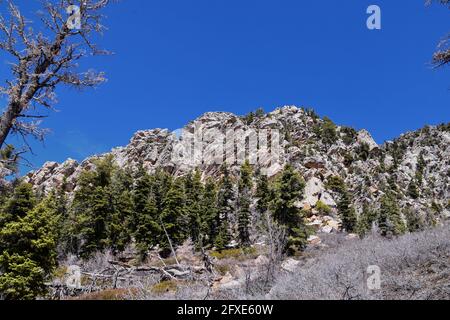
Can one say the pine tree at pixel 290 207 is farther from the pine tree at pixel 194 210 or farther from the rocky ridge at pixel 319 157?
the rocky ridge at pixel 319 157

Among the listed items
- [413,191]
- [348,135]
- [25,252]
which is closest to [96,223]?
[25,252]

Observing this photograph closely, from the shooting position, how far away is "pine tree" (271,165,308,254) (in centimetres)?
3006

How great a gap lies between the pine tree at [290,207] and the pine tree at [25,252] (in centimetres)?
1763

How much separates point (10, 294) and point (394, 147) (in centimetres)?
10430

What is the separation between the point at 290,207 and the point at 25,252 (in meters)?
19.6

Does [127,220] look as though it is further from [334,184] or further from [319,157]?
[319,157]

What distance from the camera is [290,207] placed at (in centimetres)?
3023

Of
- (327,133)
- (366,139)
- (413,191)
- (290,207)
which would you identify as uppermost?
(327,133)

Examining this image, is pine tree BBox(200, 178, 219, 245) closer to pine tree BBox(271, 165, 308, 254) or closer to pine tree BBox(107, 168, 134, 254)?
pine tree BBox(107, 168, 134, 254)

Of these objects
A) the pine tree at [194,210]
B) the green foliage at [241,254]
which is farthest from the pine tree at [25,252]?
the pine tree at [194,210]

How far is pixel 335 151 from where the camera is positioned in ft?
303

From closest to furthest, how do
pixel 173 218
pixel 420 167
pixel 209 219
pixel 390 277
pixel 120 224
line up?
pixel 390 277, pixel 120 224, pixel 173 218, pixel 209 219, pixel 420 167
